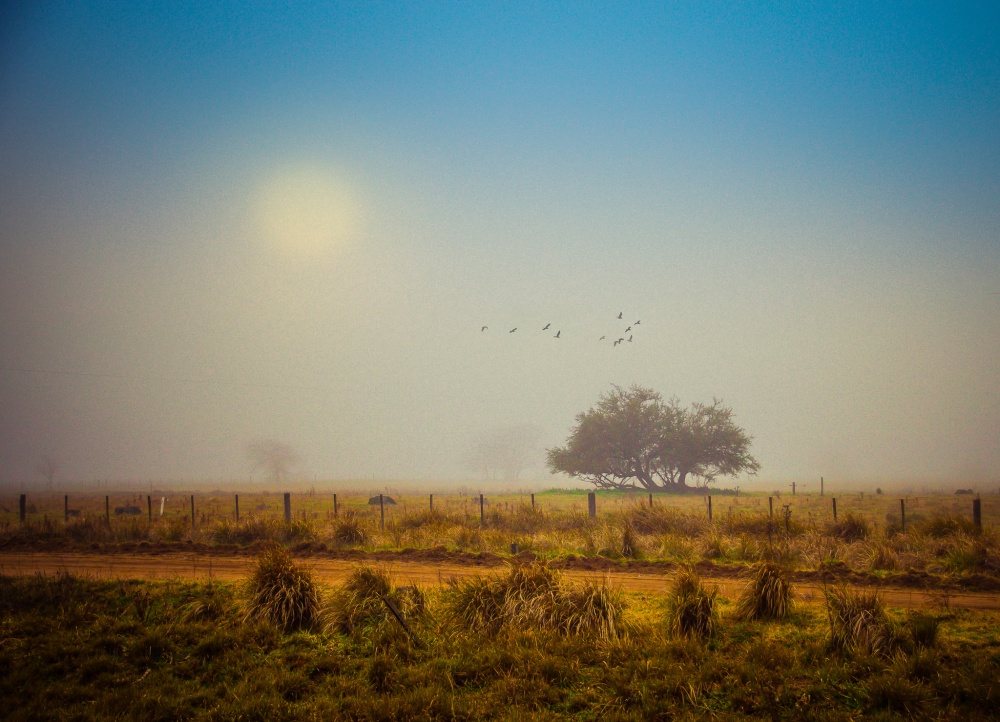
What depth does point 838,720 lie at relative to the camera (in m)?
7.82

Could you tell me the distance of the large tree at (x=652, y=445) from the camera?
62.9 metres

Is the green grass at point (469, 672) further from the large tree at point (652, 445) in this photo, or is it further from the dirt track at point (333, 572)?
the large tree at point (652, 445)

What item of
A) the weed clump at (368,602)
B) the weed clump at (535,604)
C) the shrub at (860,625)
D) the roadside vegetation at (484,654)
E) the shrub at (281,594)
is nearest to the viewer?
the roadside vegetation at (484,654)

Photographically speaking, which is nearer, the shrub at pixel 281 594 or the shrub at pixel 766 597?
the shrub at pixel 766 597

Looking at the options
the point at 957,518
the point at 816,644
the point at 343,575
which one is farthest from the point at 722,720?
the point at 957,518

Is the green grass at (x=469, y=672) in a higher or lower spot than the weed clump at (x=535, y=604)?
lower

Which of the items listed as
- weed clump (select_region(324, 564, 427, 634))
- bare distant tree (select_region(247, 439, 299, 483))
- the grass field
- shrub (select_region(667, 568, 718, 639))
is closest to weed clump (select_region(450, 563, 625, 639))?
the grass field

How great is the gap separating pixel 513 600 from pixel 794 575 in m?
8.00

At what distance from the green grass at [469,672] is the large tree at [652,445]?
52.9m

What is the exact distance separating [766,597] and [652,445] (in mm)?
54206

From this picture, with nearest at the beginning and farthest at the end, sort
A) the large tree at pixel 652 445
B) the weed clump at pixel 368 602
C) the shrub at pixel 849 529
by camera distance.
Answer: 1. the weed clump at pixel 368 602
2. the shrub at pixel 849 529
3. the large tree at pixel 652 445

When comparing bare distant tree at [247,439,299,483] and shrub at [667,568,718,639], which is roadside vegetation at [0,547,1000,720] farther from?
bare distant tree at [247,439,299,483]

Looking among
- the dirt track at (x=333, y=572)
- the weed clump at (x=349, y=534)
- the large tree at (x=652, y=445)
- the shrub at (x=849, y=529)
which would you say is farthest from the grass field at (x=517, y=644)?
the large tree at (x=652, y=445)

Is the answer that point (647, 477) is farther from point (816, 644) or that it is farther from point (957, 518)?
point (816, 644)
